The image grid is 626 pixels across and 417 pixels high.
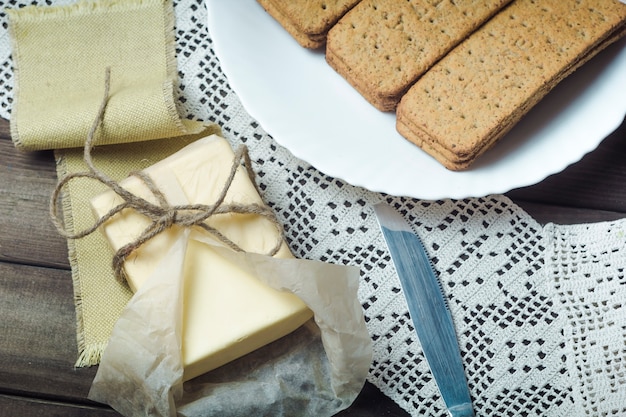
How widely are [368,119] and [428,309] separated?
0.31 meters

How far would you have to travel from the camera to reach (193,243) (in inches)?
41.5

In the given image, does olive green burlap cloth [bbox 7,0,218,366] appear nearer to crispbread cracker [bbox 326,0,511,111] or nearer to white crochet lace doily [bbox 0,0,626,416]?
white crochet lace doily [bbox 0,0,626,416]

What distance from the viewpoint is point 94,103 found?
116 centimetres

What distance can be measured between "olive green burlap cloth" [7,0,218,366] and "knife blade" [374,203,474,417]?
33 cm

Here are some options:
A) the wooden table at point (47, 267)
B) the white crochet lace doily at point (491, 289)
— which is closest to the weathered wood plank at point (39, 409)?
the wooden table at point (47, 267)

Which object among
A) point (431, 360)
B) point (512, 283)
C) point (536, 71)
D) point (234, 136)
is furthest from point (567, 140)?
point (234, 136)

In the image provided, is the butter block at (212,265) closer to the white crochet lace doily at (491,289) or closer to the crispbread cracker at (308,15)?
the white crochet lace doily at (491,289)

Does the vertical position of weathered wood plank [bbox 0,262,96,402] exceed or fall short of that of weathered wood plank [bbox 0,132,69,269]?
it falls short

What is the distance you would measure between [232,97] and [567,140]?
521 mm

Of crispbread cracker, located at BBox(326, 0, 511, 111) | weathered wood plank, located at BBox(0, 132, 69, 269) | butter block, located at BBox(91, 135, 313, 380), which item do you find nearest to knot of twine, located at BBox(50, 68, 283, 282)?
butter block, located at BBox(91, 135, 313, 380)

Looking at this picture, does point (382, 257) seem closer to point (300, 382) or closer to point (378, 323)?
point (378, 323)

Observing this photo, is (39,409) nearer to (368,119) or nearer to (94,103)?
(94,103)

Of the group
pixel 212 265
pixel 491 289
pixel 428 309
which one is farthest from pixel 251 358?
pixel 491 289

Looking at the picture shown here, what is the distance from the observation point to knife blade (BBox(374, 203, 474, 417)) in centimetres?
111
